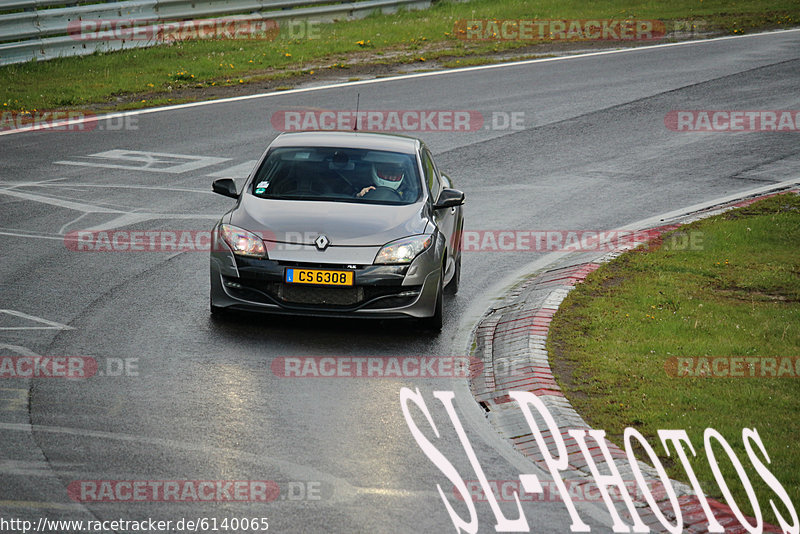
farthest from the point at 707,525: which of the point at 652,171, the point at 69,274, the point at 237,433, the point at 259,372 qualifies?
the point at 652,171

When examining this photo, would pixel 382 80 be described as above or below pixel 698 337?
below

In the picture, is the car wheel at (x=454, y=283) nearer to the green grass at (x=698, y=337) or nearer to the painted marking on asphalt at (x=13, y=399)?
the green grass at (x=698, y=337)

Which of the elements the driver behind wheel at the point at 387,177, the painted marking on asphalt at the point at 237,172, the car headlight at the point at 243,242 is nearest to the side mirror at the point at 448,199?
the driver behind wheel at the point at 387,177

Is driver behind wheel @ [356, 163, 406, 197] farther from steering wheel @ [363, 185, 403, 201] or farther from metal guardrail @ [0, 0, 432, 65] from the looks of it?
metal guardrail @ [0, 0, 432, 65]

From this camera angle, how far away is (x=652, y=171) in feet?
56.3

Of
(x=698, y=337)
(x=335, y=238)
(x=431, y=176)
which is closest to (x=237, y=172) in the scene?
(x=431, y=176)

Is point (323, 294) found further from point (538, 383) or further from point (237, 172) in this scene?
point (237, 172)

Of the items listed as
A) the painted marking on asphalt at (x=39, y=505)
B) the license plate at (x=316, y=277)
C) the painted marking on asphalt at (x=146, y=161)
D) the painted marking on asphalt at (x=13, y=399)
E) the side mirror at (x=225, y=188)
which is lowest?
the painted marking on asphalt at (x=146, y=161)

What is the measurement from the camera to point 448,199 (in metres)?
10.8

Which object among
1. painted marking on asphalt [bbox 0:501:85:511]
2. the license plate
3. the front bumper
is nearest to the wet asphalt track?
painted marking on asphalt [bbox 0:501:85:511]

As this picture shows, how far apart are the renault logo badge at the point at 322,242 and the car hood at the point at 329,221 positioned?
0.03 meters

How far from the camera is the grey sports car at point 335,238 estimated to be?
379 inches

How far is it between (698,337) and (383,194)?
128 inches

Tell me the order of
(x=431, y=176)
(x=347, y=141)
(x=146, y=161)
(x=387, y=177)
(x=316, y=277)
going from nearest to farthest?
(x=316, y=277), (x=387, y=177), (x=347, y=141), (x=431, y=176), (x=146, y=161)
